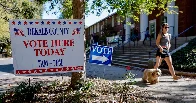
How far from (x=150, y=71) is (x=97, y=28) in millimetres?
50438

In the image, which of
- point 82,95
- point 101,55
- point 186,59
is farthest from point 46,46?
point 186,59

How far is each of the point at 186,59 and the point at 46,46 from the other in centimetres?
833

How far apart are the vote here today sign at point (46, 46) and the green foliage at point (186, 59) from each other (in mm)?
6733

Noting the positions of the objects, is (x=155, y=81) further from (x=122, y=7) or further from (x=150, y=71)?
(x=122, y=7)

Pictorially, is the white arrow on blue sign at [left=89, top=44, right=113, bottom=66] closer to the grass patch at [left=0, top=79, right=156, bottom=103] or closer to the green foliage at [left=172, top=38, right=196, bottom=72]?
the grass patch at [left=0, top=79, right=156, bottom=103]

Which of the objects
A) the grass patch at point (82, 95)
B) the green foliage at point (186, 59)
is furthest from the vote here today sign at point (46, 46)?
the green foliage at point (186, 59)

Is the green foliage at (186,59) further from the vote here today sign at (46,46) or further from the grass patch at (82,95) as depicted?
the vote here today sign at (46,46)

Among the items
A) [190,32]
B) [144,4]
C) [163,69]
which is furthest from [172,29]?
[144,4]

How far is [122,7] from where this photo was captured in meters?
8.86

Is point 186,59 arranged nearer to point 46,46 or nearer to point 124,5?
point 124,5

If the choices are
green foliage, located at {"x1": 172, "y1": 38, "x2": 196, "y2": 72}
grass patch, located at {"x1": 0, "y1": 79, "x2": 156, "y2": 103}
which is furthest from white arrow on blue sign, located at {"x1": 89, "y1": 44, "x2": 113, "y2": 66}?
green foliage, located at {"x1": 172, "y1": 38, "x2": 196, "y2": 72}

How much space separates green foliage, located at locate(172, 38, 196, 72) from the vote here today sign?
6733mm

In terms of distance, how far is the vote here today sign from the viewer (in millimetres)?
5480

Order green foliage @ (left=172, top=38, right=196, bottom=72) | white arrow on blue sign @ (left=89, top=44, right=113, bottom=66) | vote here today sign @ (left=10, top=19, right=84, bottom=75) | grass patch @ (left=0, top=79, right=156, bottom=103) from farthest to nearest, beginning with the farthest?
green foliage @ (left=172, top=38, right=196, bottom=72) < white arrow on blue sign @ (left=89, top=44, right=113, bottom=66) < grass patch @ (left=0, top=79, right=156, bottom=103) < vote here today sign @ (left=10, top=19, right=84, bottom=75)
